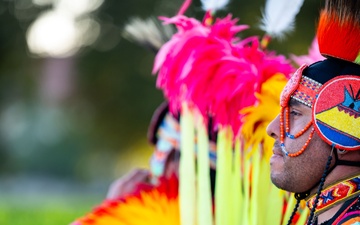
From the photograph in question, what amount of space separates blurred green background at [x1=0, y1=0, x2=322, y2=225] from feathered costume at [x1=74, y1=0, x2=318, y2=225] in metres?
14.8

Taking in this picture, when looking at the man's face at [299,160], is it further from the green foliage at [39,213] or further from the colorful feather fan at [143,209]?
the green foliage at [39,213]

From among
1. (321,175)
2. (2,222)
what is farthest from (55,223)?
(321,175)

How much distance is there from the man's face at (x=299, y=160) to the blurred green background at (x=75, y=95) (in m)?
15.6

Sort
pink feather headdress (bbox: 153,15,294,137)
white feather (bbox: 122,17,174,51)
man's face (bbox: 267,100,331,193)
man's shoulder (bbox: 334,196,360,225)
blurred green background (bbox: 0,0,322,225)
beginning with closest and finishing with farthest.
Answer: man's shoulder (bbox: 334,196,360,225) < man's face (bbox: 267,100,331,193) < pink feather headdress (bbox: 153,15,294,137) < white feather (bbox: 122,17,174,51) < blurred green background (bbox: 0,0,322,225)

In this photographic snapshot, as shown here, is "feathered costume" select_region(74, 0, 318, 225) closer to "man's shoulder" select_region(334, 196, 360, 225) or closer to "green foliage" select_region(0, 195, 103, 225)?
"man's shoulder" select_region(334, 196, 360, 225)

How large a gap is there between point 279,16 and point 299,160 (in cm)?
93

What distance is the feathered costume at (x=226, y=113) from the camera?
3697 millimetres

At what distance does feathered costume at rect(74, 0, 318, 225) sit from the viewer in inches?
146

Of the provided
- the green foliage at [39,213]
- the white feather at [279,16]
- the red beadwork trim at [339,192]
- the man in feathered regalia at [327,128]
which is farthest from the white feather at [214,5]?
the green foliage at [39,213]

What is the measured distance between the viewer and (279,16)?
3.71 m

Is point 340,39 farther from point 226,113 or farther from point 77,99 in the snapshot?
point 77,99

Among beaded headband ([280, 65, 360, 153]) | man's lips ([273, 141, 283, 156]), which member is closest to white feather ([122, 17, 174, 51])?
man's lips ([273, 141, 283, 156])

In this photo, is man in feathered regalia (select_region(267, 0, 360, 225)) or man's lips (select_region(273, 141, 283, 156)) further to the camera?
man's lips (select_region(273, 141, 283, 156))

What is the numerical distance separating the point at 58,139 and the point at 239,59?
16.4 metres
